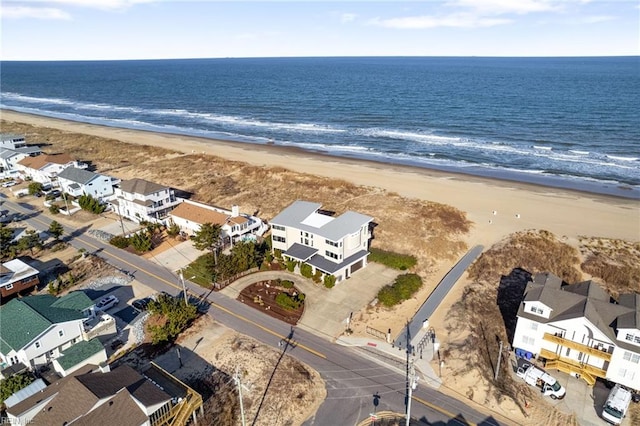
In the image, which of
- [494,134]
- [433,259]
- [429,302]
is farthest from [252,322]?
[494,134]

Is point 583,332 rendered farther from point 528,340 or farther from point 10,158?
point 10,158

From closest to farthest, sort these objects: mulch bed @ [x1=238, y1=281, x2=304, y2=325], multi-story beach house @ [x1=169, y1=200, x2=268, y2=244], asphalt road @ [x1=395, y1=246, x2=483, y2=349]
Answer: asphalt road @ [x1=395, y1=246, x2=483, y2=349] < mulch bed @ [x1=238, y1=281, x2=304, y2=325] < multi-story beach house @ [x1=169, y1=200, x2=268, y2=244]

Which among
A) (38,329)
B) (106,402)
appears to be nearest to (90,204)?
(38,329)

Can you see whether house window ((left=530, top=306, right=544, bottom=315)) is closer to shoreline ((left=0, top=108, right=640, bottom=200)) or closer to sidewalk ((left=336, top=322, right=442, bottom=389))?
sidewalk ((left=336, top=322, right=442, bottom=389))

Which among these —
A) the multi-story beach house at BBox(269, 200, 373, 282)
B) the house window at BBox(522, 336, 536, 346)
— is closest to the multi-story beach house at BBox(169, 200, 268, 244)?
the multi-story beach house at BBox(269, 200, 373, 282)

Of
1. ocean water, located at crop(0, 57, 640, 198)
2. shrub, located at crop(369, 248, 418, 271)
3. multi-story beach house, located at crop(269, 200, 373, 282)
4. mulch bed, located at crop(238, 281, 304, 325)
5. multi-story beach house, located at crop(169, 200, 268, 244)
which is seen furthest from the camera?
ocean water, located at crop(0, 57, 640, 198)

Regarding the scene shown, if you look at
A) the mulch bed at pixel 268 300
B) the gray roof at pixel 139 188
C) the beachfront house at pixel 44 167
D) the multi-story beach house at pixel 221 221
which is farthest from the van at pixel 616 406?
the beachfront house at pixel 44 167

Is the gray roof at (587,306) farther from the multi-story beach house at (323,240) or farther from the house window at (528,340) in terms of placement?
the multi-story beach house at (323,240)
